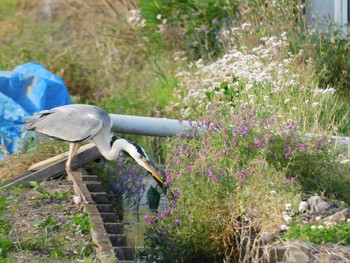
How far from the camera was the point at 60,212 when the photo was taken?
25.6ft

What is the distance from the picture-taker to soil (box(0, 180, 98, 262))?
651cm

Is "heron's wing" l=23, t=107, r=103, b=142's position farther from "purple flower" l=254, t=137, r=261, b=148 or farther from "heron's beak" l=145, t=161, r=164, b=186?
"purple flower" l=254, t=137, r=261, b=148

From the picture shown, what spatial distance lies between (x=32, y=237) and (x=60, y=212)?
91 cm

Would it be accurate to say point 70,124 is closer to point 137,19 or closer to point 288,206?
point 288,206

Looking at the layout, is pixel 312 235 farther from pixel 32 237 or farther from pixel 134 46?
pixel 134 46

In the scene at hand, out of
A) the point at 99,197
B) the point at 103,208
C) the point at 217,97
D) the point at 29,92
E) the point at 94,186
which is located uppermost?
the point at 103,208

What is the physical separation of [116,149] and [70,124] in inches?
19.2

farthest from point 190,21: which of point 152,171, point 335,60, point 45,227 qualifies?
point 45,227

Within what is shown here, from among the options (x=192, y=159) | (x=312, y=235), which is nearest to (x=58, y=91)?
(x=192, y=159)

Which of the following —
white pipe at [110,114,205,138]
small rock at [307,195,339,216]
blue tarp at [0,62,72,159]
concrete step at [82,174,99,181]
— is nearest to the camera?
small rock at [307,195,339,216]

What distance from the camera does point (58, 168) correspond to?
920 cm

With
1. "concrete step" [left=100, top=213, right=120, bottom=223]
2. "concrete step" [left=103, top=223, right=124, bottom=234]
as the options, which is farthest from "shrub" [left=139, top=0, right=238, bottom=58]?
"concrete step" [left=103, top=223, right=124, bottom=234]

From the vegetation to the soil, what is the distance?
0.07m

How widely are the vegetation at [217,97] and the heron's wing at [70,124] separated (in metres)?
0.66
